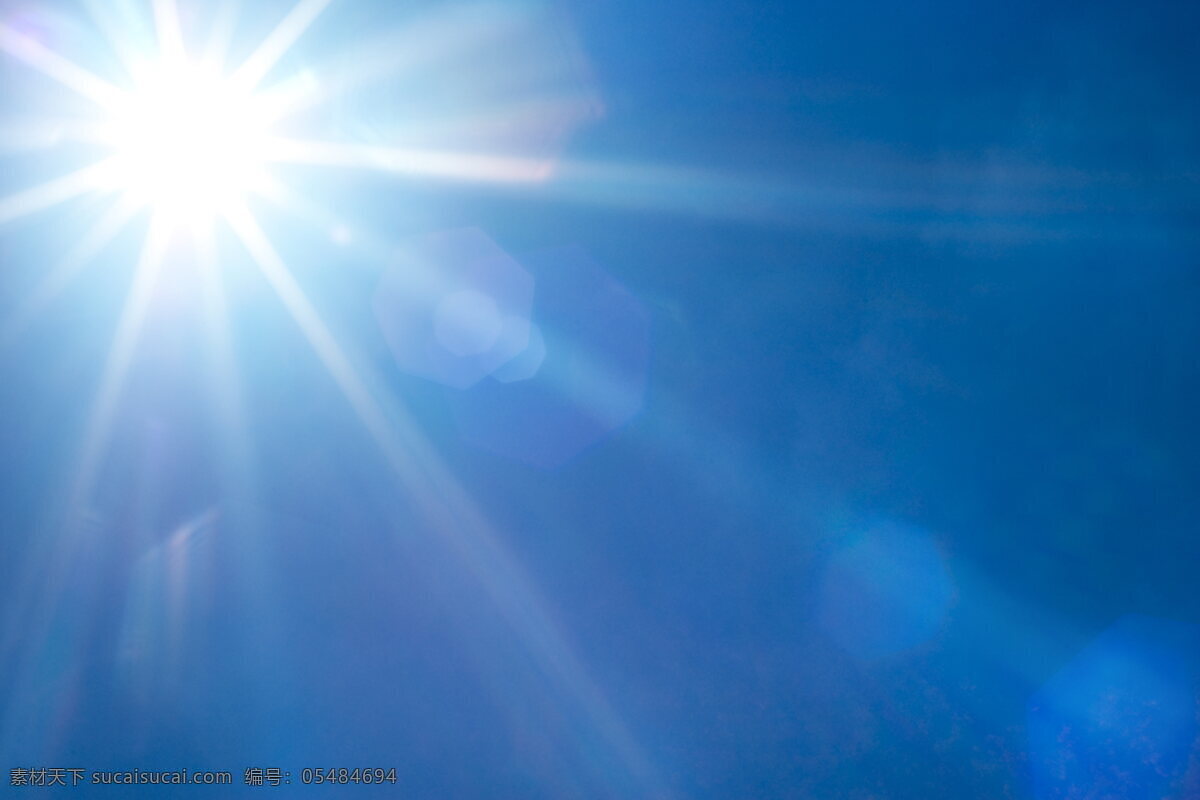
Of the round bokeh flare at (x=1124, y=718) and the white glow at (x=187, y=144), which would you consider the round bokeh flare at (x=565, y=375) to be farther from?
the round bokeh flare at (x=1124, y=718)

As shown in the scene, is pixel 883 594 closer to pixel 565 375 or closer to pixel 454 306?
pixel 565 375

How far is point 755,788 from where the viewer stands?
326 cm

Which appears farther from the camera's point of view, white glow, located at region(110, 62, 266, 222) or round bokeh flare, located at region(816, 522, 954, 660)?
white glow, located at region(110, 62, 266, 222)

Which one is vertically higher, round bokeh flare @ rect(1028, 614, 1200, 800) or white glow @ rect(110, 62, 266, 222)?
white glow @ rect(110, 62, 266, 222)

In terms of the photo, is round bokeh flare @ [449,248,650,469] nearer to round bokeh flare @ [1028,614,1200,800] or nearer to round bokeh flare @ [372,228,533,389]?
round bokeh flare @ [372,228,533,389]

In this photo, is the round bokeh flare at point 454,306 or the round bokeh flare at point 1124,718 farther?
the round bokeh flare at point 454,306

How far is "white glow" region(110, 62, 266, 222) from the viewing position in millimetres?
3477

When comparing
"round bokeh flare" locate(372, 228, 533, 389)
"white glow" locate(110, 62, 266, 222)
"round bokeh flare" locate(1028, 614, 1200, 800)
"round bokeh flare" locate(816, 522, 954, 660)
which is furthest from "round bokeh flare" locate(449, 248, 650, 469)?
"round bokeh flare" locate(1028, 614, 1200, 800)

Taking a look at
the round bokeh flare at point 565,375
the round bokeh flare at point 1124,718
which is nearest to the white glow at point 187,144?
the round bokeh flare at point 565,375

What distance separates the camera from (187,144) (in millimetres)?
3492

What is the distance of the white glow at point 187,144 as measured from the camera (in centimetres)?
348

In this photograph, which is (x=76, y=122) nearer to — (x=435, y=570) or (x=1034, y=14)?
(x=435, y=570)

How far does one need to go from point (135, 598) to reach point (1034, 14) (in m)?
4.43

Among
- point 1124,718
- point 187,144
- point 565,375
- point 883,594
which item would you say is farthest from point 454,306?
point 1124,718
